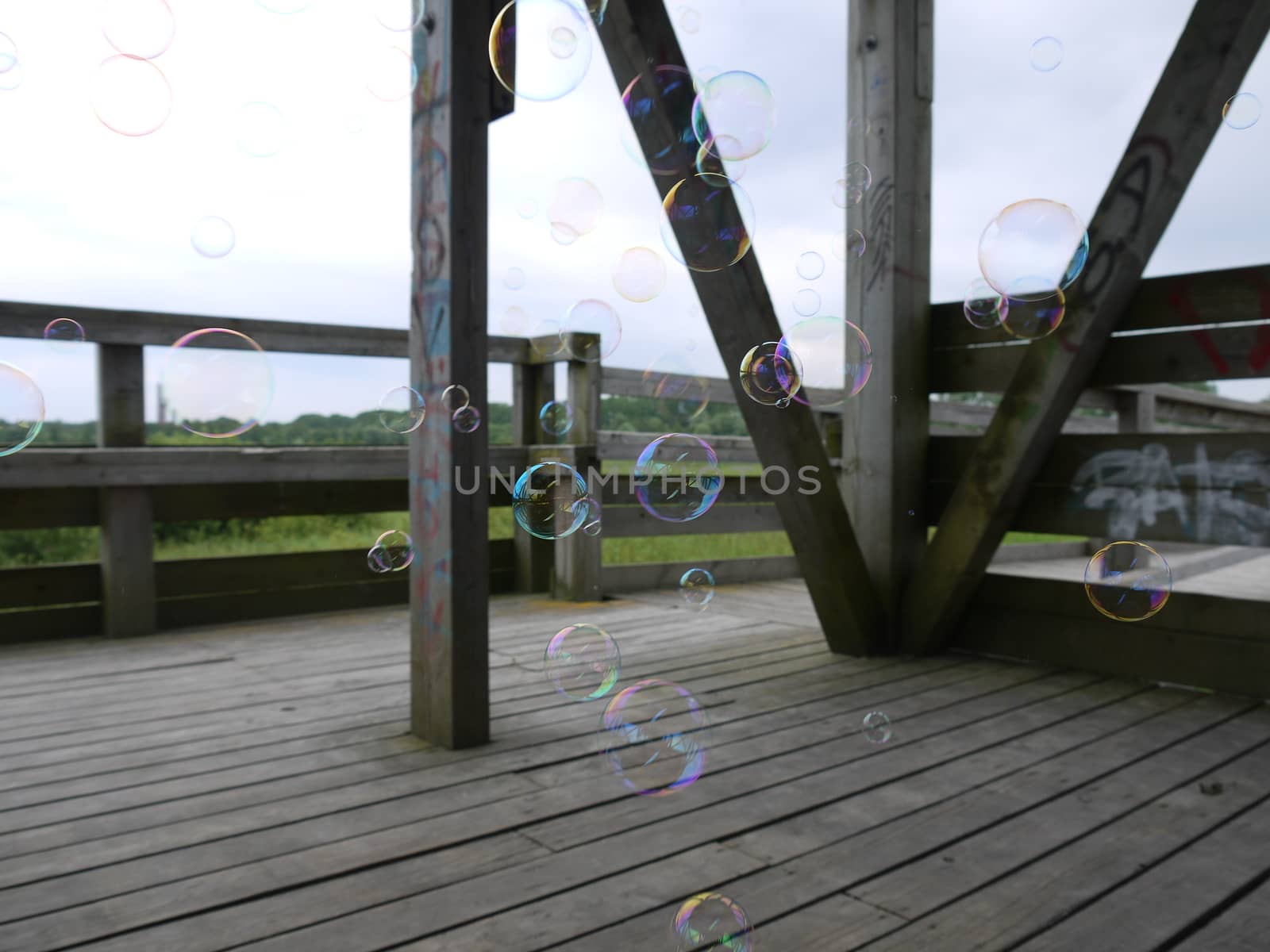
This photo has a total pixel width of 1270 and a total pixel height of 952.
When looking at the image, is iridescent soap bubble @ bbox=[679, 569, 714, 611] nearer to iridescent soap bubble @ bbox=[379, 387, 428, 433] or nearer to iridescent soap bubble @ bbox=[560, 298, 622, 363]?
iridescent soap bubble @ bbox=[560, 298, 622, 363]

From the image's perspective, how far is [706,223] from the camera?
3156 mm

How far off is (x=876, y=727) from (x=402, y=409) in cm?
172

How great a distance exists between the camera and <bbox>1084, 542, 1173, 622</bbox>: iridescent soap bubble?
2.69 metres

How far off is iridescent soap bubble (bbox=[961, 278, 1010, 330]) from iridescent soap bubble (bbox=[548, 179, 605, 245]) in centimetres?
140

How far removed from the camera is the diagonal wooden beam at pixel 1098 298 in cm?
289

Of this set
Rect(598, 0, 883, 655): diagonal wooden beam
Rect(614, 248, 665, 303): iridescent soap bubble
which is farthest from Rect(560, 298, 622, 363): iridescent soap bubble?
Rect(598, 0, 883, 655): diagonal wooden beam

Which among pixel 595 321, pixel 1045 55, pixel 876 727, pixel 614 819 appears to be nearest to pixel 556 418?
pixel 595 321

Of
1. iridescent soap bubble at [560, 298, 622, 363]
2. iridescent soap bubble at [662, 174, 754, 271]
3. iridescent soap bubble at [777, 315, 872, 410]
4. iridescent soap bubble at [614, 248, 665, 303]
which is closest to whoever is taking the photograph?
iridescent soap bubble at [777, 315, 872, 410]

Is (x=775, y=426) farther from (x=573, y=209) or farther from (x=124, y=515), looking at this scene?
(x=124, y=515)

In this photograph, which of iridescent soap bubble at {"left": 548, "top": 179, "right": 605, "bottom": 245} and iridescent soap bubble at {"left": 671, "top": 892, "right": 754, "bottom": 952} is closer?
iridescent soap bubble at {"left": 671, "top": 892, "right": 754, "bottom": 952}

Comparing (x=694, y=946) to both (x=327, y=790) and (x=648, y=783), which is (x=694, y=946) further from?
(x=327, y=790)

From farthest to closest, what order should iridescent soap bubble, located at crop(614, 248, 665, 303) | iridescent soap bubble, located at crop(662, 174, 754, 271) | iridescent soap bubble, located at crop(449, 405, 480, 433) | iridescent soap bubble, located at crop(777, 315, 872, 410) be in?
iridescent soap bubble, located at crop(614, 248, 665, 303) < iridescent soap bubble, located at crop(662, 174, 754, 271) < iridescent soap bubble, located at crop(777, 315, 872, 410) < iridescent soap bubble, located at crop(449, 405, 480, 433)

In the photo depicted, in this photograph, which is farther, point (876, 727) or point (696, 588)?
point (696, 588)

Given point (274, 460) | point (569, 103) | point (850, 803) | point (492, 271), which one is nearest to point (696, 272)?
point (569, 103)
